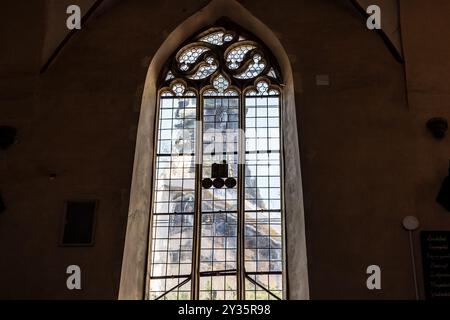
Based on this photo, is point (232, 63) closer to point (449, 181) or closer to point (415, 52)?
point (415, 52)

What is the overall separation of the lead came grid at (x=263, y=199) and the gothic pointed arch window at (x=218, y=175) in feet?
0.04

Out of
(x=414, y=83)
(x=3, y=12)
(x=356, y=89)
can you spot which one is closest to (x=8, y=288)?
(x=3, y=12)

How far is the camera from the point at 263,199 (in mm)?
8055

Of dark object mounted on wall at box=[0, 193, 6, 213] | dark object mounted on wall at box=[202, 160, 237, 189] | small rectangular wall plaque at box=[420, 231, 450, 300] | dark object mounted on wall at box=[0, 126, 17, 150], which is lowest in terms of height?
small rectangular wall plaque at box=[420, 231, 450, 300]

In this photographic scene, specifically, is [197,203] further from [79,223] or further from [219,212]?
[79,223]

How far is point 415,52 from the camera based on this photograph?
26.7ft

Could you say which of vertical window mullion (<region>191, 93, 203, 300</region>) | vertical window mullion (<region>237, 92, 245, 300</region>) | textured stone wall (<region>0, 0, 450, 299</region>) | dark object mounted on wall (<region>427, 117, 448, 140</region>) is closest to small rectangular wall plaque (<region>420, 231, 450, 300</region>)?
textured stone wall (<region>0, 0, 450, 299</region>)

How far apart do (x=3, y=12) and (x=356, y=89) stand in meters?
4.22

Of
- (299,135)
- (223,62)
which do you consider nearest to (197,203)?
(299,135)

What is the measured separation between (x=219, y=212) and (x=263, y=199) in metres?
0.51

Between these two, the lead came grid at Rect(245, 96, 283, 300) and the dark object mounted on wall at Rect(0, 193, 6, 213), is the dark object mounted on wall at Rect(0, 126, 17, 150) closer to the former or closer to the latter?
the dark object mounted on wall at Rect(0, 193, 6, 213)

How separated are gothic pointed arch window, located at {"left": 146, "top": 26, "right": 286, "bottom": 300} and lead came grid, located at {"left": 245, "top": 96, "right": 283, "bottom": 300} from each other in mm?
11

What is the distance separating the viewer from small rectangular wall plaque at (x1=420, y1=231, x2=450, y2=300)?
269 inches

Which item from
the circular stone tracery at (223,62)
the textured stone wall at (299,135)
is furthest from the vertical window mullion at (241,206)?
the textured stone wall at (299,135)
